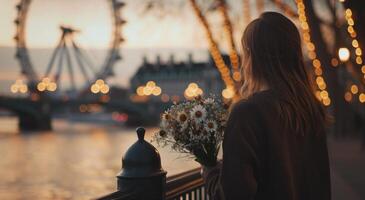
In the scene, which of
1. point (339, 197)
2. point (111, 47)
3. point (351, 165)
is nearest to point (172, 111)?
point (339, 197)

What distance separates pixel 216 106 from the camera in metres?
3.06

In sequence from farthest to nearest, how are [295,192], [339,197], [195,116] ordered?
[339,197], [195,116], [295,192]

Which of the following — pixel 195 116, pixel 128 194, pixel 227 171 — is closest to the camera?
pixel 227 171

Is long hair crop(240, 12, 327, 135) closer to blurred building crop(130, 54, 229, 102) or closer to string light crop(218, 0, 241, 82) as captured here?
string light crop(218, 0, 241, 82)

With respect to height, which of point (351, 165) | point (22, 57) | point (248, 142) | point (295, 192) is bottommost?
point (351, 165)

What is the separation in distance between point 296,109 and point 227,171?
0.37m

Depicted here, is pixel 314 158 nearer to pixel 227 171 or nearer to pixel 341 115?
pixel 227 171

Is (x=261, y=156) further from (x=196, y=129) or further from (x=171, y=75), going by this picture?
(x=171, y=75)

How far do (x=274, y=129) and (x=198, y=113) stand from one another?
0.69 metres

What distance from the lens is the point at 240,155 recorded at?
225 cm

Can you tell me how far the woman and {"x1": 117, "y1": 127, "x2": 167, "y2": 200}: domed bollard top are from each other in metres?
0.82

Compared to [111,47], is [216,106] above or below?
below

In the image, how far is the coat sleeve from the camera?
2250 millimetres

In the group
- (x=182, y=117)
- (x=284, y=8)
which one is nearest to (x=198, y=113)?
(x=182, y=117)
